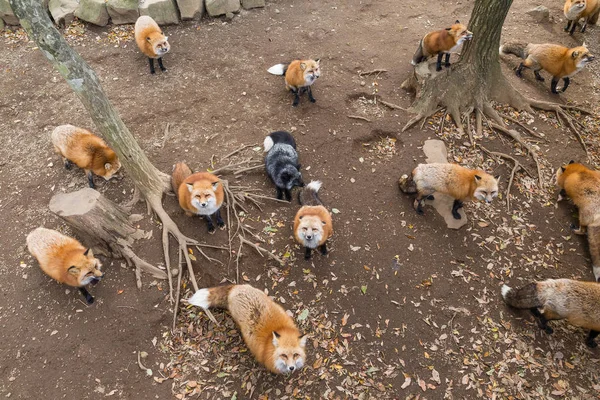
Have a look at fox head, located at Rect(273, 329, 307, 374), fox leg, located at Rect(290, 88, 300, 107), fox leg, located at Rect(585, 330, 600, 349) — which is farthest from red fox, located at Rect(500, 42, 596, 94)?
fox head, located at Rect(273, 329, 307, 374)

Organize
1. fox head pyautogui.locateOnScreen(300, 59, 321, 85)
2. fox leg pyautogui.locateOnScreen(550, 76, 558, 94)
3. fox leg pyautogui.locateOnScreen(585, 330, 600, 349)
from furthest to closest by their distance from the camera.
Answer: fox leg pyautogui.locateOnScreen(550, 76, 558, 94), fox head pyautogui.locateOnScreen(300, 59, 321, 85), fox leg pyautogui.locateOnScreen(585, 330, 600, 349)

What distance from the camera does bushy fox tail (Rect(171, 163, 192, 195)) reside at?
613 centimetres

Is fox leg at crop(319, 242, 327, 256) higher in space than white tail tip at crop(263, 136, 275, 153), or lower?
lower

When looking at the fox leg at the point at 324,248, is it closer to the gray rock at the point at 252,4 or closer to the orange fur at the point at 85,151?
the orange fur at the point at 85,151

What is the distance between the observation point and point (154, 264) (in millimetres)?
5582

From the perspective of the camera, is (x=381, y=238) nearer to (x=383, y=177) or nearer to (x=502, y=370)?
(x=383, y=177)

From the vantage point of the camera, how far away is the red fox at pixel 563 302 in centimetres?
487

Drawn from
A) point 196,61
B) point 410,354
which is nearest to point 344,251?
point 410,354

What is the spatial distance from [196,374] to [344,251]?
2.83 meters

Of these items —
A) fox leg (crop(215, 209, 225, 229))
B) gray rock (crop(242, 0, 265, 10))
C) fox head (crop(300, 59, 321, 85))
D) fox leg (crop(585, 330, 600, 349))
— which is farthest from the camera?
gray rock (crop(242, 0, 265, 10))

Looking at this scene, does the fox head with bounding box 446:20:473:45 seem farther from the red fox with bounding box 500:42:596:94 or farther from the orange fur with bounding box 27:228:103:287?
the orange fur with bounding box 27:228:103:287

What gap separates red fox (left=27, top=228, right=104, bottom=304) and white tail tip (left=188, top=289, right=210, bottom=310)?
1.40m

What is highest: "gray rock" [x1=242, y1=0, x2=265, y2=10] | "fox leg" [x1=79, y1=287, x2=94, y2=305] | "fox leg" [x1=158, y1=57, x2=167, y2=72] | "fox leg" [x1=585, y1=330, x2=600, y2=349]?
"gray rock" [x1=242, y1=0, x2=265, y2=10]

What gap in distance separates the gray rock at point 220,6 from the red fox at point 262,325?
8828 mm
